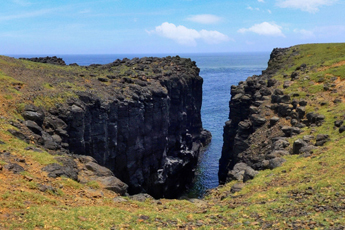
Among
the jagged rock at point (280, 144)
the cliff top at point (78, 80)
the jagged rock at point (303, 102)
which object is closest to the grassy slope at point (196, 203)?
the jagged rock at point (280, 144)

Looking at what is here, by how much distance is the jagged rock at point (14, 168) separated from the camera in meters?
24.8

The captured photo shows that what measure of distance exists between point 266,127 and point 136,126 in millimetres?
26053

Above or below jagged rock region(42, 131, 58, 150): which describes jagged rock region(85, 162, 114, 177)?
below

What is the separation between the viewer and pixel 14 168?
25.2m

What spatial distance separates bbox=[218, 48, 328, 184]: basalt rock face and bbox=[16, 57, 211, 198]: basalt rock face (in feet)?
53.2

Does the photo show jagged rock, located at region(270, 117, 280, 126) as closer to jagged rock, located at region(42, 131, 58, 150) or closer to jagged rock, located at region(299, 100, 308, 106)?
jagged rock, located at region(299, 100, 308, 106)

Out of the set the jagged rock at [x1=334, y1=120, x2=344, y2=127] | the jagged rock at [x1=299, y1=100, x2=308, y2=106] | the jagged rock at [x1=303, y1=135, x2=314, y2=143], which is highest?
the jagged rock at [x1=299, y1=100, x2=308, y2=106]

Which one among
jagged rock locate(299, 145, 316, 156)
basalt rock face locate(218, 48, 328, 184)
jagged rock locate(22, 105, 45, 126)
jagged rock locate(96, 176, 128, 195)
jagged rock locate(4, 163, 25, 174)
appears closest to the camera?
jagged rock locate(4, 163, 25, 174)

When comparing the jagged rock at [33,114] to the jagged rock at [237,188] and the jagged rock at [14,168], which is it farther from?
the jagged rock at [237,188]

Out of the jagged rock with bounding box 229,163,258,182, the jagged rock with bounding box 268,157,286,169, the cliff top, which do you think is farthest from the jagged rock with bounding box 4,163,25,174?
the jagged rock with bounding box 268,157,286,169

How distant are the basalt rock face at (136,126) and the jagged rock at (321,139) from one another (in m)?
31.7

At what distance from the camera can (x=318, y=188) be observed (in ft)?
80.8

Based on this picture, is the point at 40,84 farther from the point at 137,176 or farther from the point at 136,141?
the point at 137,176

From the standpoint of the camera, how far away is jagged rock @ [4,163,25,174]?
2480cm
